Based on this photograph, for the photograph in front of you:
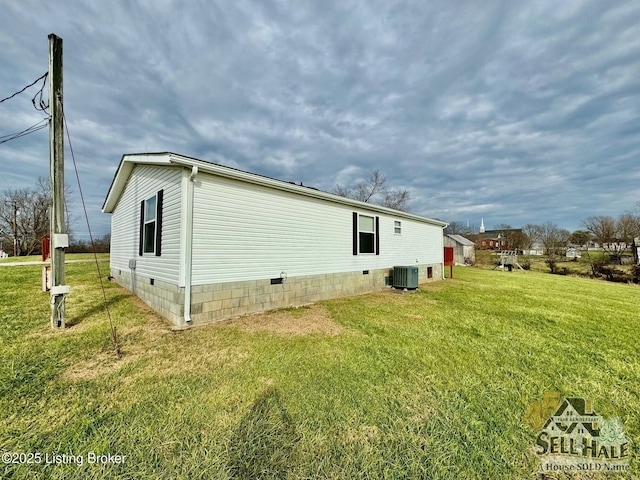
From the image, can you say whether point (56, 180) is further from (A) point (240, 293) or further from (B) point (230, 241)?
(A) point (240, 293)

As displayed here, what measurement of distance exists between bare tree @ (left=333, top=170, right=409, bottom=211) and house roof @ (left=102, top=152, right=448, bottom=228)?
17.9 meters

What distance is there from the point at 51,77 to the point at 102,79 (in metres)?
4.92

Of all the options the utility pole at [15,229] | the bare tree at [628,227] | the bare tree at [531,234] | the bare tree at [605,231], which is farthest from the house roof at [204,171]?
the bare tree at [531,234]

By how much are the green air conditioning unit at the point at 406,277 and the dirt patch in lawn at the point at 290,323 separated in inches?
176

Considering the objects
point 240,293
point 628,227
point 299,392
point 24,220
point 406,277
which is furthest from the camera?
point 628,227

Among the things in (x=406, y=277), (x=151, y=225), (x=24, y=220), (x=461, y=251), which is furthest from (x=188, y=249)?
(x=24, y=220)

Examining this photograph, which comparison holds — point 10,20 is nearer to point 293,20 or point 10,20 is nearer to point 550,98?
point 293,20

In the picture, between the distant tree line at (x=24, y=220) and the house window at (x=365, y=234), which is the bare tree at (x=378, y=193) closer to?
the house window at (x=365, y=234)

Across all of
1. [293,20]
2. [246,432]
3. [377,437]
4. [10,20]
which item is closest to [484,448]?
[377,437]

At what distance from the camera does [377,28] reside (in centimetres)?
844

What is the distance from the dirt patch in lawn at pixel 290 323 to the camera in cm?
468

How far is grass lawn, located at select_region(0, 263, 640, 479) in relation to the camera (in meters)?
1.81

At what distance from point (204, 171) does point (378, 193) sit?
25343mm

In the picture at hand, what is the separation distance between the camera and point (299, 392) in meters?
2.64
